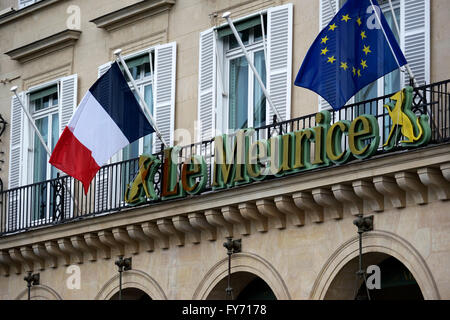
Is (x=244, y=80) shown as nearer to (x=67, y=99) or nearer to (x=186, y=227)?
(x=186, y=227)

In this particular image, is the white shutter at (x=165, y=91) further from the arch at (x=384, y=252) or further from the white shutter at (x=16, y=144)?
the arch at (x=384, y=252)

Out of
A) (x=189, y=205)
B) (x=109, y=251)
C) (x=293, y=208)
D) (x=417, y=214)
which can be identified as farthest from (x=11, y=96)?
(x=417, y=214)

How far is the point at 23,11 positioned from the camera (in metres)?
27.3

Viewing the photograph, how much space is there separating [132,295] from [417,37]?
7.16 metres

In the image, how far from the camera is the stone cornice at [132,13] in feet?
78.8

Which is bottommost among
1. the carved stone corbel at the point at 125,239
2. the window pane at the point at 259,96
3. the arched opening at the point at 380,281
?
the arched opening at the point at 380,281

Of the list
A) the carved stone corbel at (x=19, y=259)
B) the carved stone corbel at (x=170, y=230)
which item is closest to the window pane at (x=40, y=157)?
the carved stone corbel at (x=19, y=259)

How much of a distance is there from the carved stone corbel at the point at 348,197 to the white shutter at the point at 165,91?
4857mm

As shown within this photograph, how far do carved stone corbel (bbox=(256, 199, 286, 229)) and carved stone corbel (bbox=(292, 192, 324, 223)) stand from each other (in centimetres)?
55

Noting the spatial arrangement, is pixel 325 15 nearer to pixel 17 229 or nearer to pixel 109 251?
pixel 109 251

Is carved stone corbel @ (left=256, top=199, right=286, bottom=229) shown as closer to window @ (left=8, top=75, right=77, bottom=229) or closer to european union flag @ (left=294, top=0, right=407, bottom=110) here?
european union flag @ (left=294, top=0, right=407, bottom=110)

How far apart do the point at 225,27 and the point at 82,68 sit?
3.99 metres

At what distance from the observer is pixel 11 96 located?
27.3 meters

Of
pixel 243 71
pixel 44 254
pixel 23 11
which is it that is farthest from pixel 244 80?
pixel 23 11
